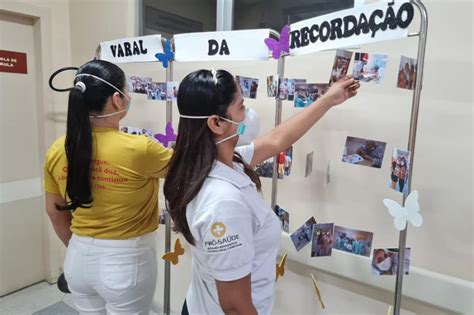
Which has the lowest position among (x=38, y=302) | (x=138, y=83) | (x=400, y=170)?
(x=38, y=302)

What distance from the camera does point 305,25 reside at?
4.06 ft

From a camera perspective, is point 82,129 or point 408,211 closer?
point 408,211

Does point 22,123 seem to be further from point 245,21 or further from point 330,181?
point 330,181

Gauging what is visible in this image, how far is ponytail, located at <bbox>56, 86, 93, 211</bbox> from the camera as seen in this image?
118cm

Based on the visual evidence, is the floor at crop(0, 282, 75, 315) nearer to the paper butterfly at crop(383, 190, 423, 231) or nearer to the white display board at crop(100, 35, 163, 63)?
the white display board at crop(100, 35, 163, 63)

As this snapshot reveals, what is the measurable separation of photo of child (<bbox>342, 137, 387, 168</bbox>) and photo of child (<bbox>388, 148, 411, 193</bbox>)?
0.23 ft

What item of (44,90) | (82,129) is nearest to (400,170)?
(82,129)

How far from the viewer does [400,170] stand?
1.09m

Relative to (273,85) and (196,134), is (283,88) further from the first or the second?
(196,134)

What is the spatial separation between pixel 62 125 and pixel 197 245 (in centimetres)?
225

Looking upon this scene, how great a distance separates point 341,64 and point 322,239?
625 mm

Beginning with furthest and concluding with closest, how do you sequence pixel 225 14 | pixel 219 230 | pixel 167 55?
pixel 225 14, pixel 167 55, pixel 219 230

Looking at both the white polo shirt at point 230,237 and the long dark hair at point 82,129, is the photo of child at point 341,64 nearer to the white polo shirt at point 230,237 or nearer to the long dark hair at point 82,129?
the white polo shirt at point 230,237

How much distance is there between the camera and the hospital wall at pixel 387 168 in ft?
4.05
